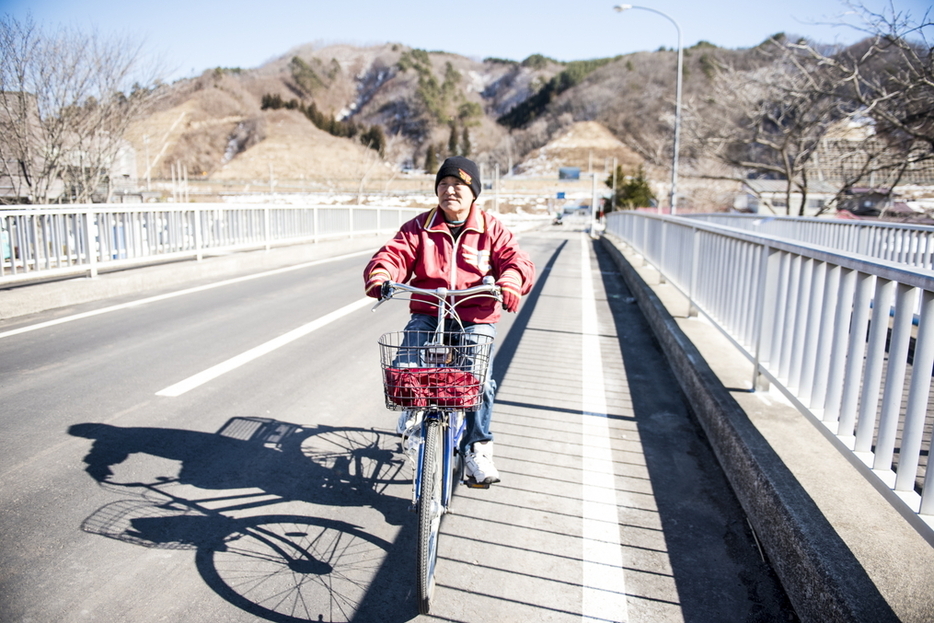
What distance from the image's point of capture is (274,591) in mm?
2869

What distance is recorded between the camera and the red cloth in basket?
2.83 metres

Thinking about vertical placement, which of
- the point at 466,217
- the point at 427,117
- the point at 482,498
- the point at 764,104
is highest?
the point at 427,117

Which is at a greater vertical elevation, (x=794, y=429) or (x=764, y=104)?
(x=764, y=104)

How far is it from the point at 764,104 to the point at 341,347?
16.4 metres

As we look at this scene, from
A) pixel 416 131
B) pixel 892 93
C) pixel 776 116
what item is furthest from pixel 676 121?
pixel 416 131

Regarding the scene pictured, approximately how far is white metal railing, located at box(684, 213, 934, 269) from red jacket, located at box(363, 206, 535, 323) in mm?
3903

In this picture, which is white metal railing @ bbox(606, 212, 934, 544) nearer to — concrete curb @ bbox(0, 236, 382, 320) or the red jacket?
the red jacket

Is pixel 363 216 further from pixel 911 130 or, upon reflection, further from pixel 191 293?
pixel 911 130

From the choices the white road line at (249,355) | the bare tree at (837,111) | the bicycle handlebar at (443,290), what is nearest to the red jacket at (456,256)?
the bicycle handlebar at (443,290)

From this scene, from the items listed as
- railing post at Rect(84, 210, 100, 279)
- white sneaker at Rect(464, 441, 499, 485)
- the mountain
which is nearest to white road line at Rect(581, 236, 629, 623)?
white sneaker at Rect(464, 441, 499, 485)

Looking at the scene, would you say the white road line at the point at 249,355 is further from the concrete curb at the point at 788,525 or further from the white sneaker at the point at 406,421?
the concrete curb at the point at 788,525

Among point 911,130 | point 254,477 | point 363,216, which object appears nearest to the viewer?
point 254,477

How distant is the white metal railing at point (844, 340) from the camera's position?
2.64 m

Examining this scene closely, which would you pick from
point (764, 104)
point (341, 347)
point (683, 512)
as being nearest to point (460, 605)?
point (683, 512)
